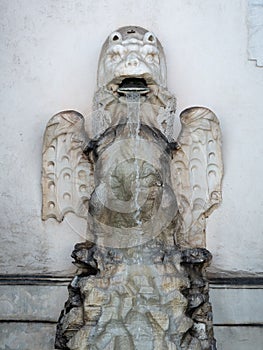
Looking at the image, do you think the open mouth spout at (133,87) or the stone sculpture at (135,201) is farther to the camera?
the open mouth spout at (133,87)

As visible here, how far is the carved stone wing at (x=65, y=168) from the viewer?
5398mm

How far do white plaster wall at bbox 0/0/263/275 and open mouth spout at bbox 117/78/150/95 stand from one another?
345 millimetres

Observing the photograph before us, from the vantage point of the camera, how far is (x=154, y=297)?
4.62m

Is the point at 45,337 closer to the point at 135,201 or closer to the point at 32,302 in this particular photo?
the point at 32,302

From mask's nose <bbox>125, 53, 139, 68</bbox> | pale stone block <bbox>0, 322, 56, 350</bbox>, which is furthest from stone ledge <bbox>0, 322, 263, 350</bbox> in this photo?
mask's nose <bbox>125, 53, 139, 68</bbox>

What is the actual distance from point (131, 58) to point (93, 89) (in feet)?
1.54

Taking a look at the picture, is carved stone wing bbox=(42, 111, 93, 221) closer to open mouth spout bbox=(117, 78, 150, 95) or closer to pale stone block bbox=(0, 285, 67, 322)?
open mouth spout bbox=(117, 78, 150, 95)

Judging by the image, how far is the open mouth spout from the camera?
5.31m

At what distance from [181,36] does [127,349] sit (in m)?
1.90

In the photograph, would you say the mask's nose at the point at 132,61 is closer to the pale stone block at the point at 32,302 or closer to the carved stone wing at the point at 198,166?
the carved stone wing at the point at 198,166

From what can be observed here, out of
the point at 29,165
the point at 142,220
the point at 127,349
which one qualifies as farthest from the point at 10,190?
the point at 127,349

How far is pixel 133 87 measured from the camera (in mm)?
5316

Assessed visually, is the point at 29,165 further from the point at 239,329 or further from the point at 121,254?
the point at 239,329

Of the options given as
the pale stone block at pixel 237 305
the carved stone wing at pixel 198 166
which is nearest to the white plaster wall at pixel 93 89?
the carved stone wing at pixel 198 166
